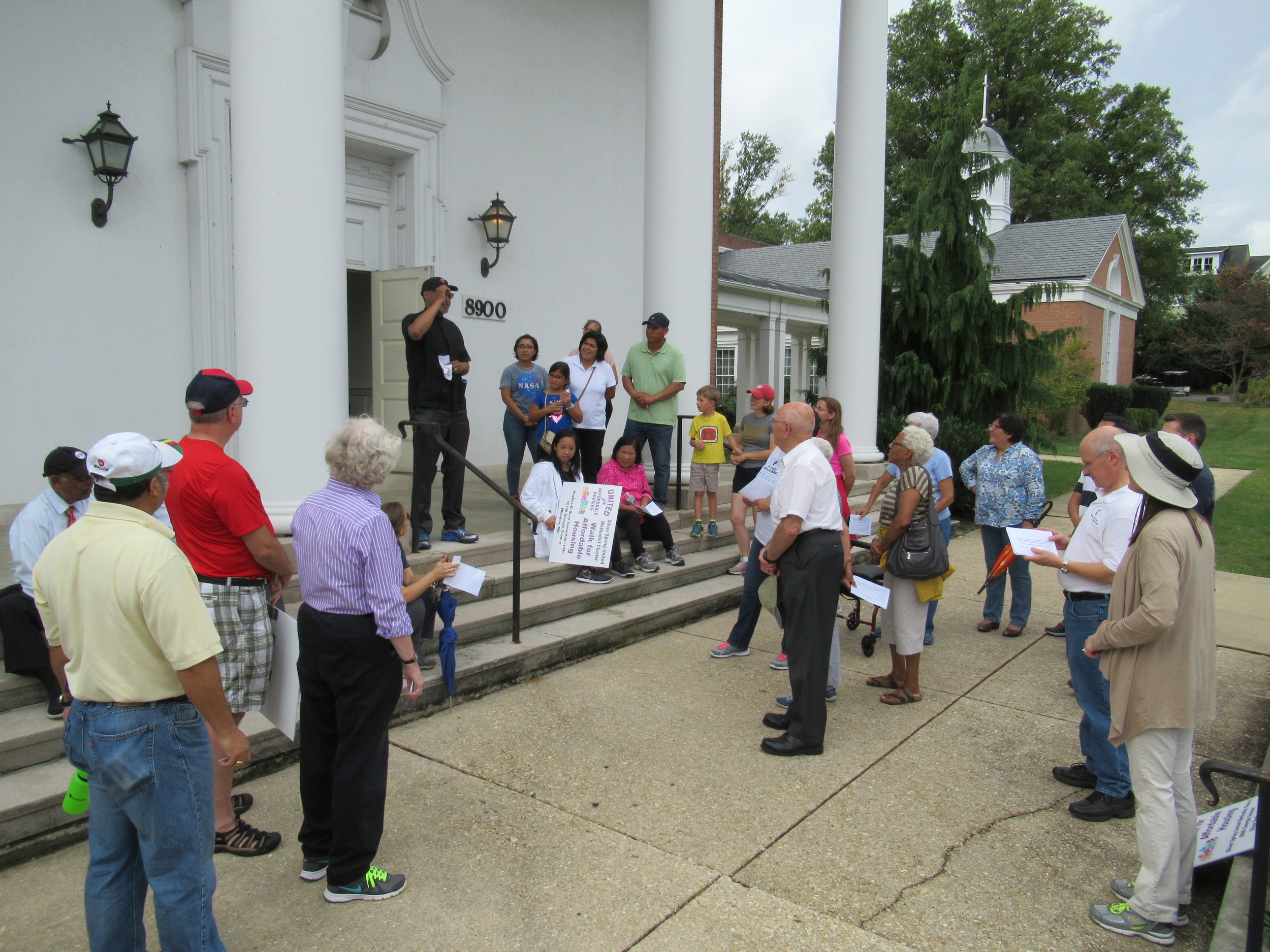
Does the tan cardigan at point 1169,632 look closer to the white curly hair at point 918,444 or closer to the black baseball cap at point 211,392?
the white curly hair at point 918,444

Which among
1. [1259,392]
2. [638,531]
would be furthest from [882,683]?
[1259,392]

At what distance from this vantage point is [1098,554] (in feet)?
12.9

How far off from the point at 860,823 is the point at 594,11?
421 inches

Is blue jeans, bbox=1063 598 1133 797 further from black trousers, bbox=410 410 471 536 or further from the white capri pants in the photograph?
black trousers, bbox=410 410 471 536

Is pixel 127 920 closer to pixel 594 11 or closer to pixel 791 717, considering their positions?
pixel 791 717

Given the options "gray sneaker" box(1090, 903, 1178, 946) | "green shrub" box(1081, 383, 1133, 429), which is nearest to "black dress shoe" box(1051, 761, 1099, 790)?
"gray sneaker" box(1090, 903, 1178, 946)

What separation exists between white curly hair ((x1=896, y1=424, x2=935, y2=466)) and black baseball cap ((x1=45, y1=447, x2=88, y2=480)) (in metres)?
4.32

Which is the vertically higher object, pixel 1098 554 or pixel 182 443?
pixel 182 443

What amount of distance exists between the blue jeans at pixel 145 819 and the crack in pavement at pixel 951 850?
2.14 meters

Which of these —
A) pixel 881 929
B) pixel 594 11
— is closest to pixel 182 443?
pixel 881 929

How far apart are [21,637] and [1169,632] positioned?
4716 millimetres

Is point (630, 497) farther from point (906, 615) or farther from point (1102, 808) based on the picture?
point (1102, 808)

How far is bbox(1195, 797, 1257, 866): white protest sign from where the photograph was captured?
9.65 feet

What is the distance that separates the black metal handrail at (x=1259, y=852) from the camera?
2.38m
